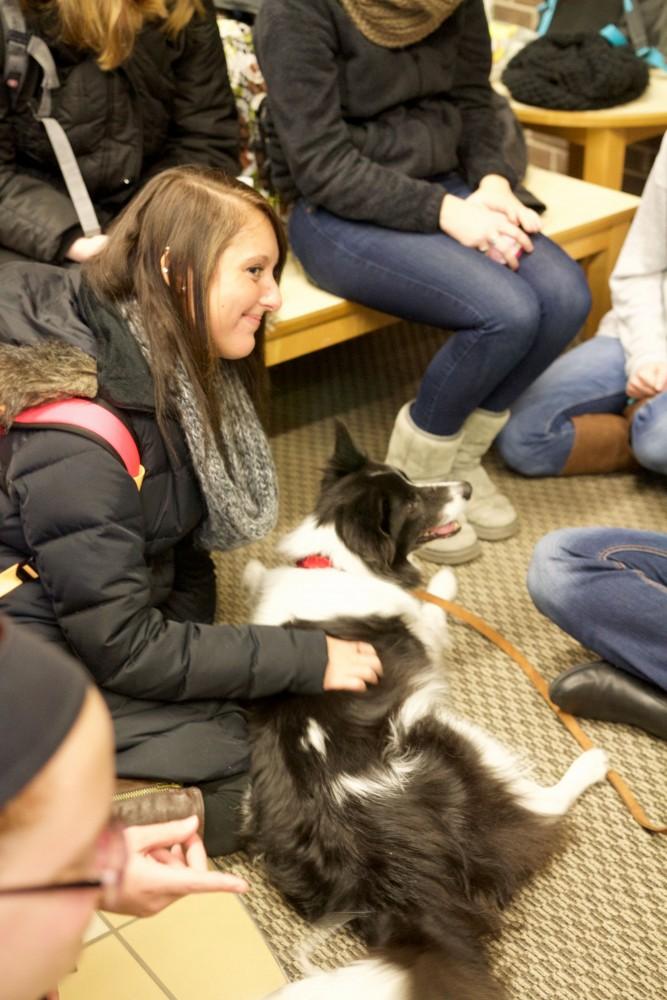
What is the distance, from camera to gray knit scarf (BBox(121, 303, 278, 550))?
4.82 ft

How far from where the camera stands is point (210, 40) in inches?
86.2

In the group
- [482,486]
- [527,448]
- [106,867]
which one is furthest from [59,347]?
[527,448]

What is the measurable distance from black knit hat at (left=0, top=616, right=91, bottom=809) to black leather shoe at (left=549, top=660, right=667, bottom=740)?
1365mm

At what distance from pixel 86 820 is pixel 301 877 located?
972mm

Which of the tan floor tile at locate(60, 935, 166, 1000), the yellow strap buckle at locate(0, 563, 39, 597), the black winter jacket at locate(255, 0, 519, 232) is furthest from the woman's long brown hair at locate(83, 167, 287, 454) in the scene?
the tan floor tile at locate(60, 935, 166, 1000)

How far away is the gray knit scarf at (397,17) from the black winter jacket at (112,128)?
Result: 0.38 meters

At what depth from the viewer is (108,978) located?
1.36 m

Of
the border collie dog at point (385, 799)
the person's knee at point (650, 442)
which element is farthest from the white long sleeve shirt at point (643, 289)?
the border collie dog at point (385, 799)

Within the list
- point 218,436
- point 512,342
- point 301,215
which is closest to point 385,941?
point 218,436

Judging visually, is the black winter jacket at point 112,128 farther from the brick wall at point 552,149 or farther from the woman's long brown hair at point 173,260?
the brick wall at point 552,149

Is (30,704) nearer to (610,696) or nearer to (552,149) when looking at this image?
(610,696)

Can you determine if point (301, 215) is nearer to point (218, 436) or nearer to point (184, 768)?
point (218, 436)

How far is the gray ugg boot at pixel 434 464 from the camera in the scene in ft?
7.23

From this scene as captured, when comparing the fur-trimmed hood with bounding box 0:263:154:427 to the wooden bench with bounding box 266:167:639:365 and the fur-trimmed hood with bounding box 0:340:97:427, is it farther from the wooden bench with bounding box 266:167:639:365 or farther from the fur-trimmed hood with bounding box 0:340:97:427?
the wooden bench with bounding box 266:167:639:365
